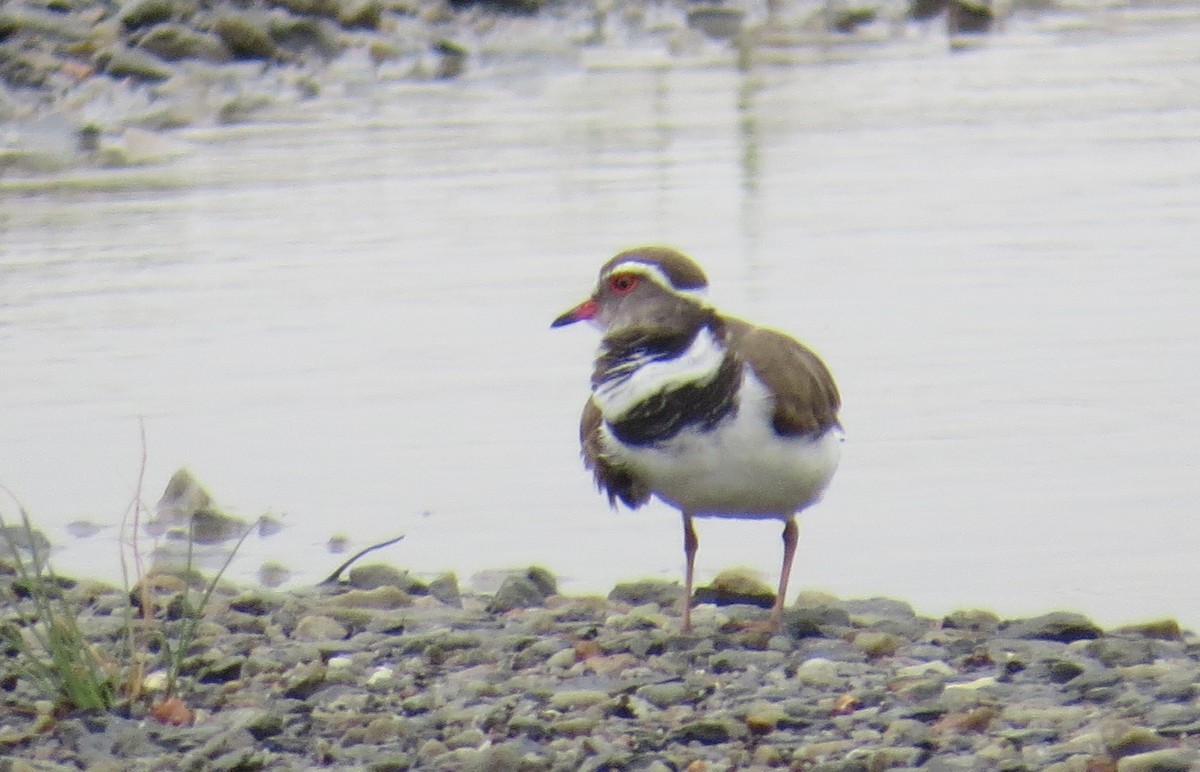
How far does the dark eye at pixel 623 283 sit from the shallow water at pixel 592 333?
4.35 ft

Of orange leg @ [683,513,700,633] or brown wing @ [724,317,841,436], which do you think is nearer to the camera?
brown wing @ [724,317,841,436]

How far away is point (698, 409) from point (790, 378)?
32cm

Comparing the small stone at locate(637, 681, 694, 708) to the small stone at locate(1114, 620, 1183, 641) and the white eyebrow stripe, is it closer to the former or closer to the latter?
the white eyebrow stripe

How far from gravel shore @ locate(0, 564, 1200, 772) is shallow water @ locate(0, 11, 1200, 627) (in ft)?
3.21

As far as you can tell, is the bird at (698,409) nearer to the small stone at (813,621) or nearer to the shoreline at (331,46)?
the small stone at (813,621)

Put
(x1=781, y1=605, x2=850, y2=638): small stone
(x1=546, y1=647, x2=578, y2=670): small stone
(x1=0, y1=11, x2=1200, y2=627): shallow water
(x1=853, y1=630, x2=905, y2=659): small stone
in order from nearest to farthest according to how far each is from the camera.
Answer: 1. (x1=546, y1=647, x2=578, y2=670): small stone
2. (x1=853, y1=630, x2=905, y2=659): small stone
3. (x1=781, y1=605, x2=850, y2=638): small stone
4. (x1=0, y1=11, x2=1200, y2=627): shallow water

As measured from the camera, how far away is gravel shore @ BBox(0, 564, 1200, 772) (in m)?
5.08

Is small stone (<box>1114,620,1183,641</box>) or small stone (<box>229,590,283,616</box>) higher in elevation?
small stone (<box>229,590,283,616</box>)

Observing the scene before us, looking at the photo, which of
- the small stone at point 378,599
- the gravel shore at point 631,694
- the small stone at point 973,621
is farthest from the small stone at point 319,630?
the small stone at point 973,621

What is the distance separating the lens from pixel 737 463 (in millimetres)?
5926

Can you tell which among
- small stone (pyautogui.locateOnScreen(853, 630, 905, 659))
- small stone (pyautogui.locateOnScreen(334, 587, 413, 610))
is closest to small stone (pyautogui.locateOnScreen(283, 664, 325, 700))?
small stone (pyautogui.locateOnScreen(334, 587, 413, 610))

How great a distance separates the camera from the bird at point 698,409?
5.94m

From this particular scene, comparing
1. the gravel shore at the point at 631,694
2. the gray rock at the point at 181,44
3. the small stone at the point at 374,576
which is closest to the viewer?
the gravel shore at the point at 631,694

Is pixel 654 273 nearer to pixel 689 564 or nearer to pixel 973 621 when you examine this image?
pixel 689 564
